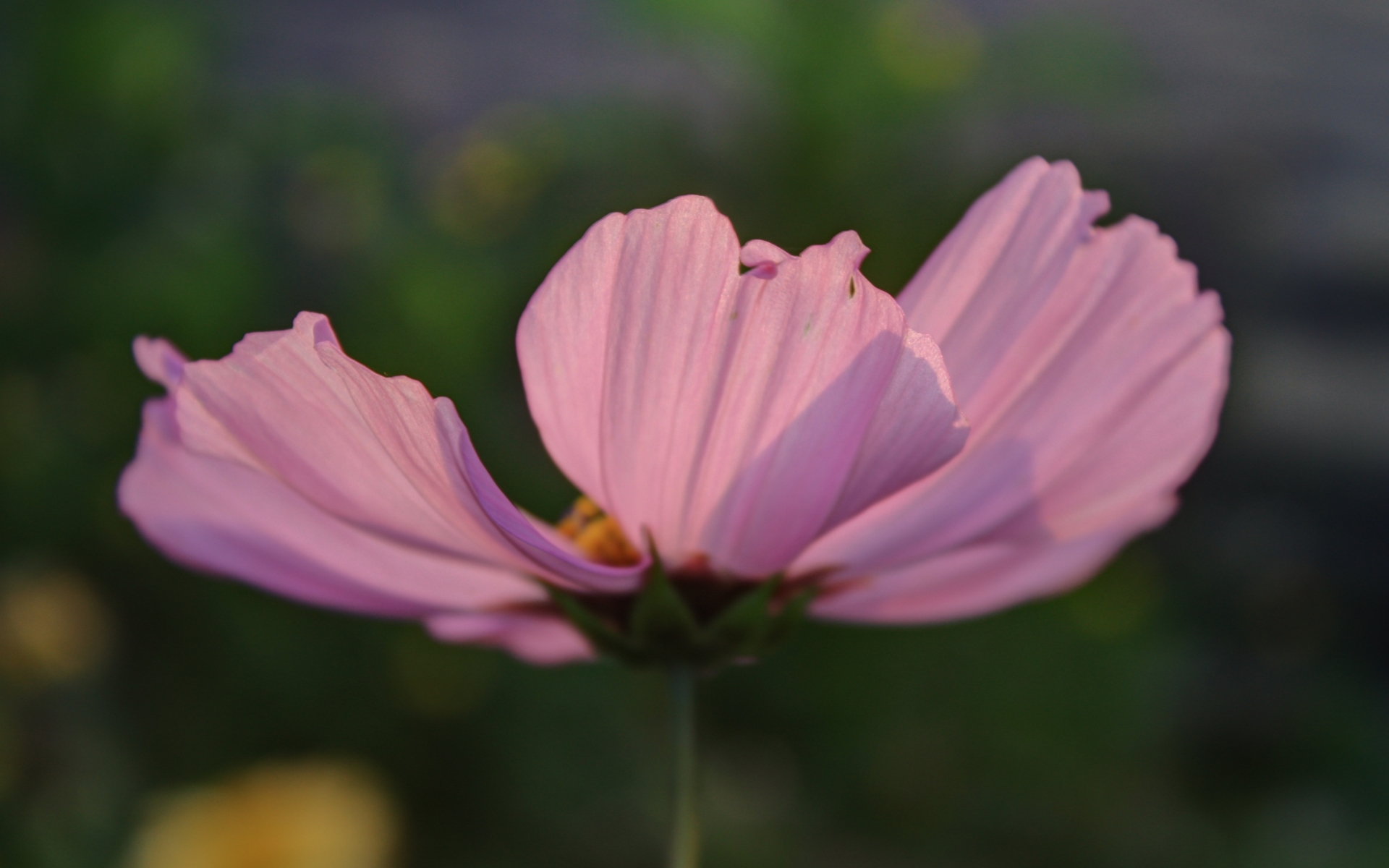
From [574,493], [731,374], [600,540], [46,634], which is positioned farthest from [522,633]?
[574,493]

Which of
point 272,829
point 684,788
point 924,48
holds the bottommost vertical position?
point 272,829

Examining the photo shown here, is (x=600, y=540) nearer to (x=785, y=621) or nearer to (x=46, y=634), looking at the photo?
(x=785, y=621)

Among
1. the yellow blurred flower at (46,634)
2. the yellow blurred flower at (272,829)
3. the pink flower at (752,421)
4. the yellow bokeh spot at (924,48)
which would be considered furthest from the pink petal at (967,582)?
the yellow bokeh spot at (924,48)

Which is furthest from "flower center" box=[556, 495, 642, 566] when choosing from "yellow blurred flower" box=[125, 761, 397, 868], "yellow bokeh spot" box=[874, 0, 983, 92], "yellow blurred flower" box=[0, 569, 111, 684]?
"yellow bokeh spot" box=[874, 0, 983, 92]

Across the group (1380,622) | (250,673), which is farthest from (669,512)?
(1380,622)

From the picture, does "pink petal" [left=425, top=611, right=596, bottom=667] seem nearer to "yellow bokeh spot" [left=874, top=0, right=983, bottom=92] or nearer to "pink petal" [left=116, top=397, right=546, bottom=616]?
"pink petal" [left=116, top=397, right=546, bottom=616]

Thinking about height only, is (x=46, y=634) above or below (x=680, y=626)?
below

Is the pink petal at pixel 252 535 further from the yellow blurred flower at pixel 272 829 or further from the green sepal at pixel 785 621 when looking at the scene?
the yellow blurred flower at pixel 272 829
